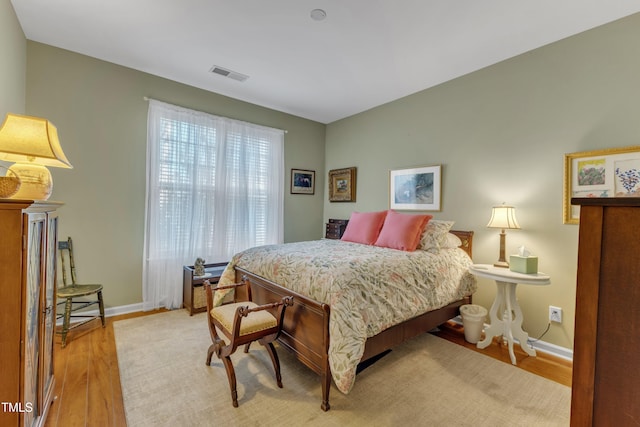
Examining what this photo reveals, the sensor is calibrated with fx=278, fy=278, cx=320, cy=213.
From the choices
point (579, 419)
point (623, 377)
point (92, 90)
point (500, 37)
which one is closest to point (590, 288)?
point (623, 377)

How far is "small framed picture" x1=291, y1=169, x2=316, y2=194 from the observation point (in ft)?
15.1

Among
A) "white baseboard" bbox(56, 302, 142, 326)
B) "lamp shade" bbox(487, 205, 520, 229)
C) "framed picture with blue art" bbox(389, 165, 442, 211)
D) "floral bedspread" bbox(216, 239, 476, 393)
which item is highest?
"framed picture with blue art" bbox(389, 165, 442, 211)

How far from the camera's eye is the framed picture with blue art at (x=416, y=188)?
134 inches

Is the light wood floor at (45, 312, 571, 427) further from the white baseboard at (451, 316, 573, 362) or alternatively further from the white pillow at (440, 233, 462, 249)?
the white pillow at (440, 233, 462, 249)

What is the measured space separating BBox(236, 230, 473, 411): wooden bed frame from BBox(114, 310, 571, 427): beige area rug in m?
0.19

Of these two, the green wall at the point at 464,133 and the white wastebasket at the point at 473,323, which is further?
the white wastebasket at the point at 473,323

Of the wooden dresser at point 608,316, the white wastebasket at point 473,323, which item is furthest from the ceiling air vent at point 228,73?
the white wastebasket at point 473,323

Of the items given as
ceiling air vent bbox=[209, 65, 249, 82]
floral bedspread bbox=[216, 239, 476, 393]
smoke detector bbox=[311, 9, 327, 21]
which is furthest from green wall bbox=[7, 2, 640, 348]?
smoke detector bbox=[311, 9, 327, 21]

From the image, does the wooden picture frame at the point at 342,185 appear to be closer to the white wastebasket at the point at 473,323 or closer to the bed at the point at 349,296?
the bed at the point at 349,296

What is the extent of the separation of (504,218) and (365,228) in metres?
1.40

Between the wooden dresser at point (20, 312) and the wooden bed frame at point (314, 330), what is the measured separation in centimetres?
136

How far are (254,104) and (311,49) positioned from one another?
65.0 inches

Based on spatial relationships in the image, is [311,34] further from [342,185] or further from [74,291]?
[74,291]

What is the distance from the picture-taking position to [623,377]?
68cm
